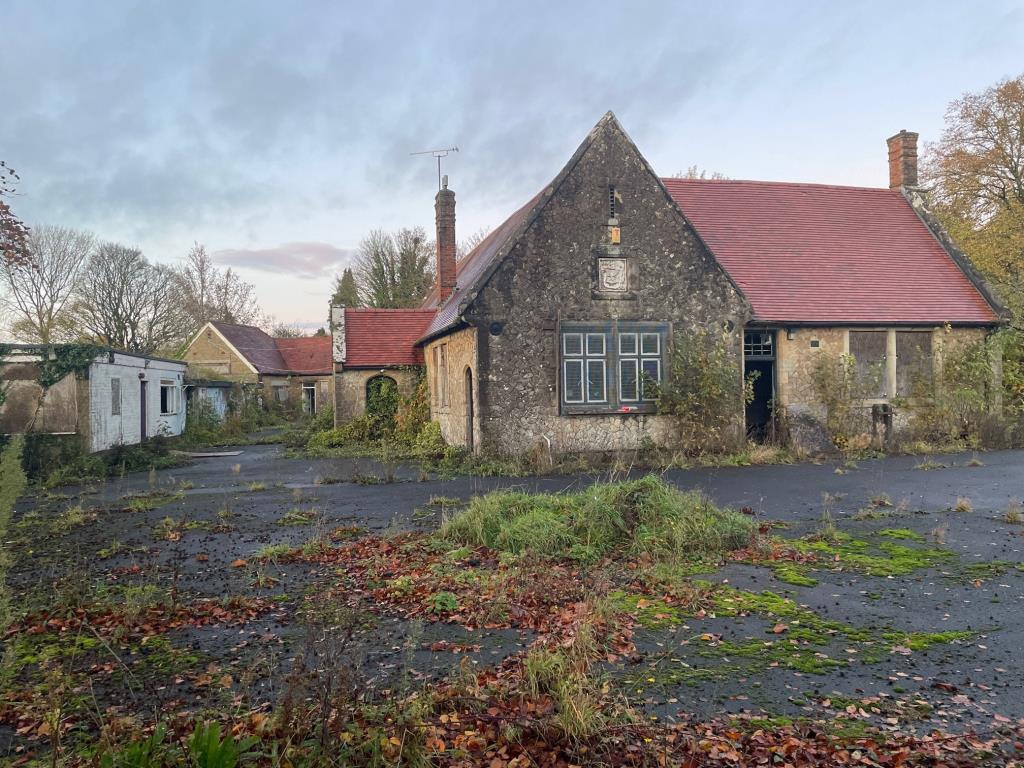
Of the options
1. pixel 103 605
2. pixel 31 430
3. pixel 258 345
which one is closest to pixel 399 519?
pixel 103 605

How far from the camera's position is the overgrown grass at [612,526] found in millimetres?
7844

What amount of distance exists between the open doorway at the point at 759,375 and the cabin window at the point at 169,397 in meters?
20.3

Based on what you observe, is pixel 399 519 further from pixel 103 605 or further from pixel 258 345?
pixel 258 345

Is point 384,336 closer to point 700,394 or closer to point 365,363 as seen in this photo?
point 365,363

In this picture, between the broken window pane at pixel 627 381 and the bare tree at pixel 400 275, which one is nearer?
the broken window pane at pixel 627 381

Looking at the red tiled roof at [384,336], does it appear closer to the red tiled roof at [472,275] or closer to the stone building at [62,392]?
the red tiled roof at [472,275]

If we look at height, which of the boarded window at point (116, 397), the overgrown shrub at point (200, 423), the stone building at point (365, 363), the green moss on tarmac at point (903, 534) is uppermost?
the stone building at point (365, 363)

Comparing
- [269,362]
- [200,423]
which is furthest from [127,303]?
[200,423]

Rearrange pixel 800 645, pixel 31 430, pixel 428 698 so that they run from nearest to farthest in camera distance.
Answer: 1. pixel 428 698
2. pixel 800 645
3. pixel 31 430

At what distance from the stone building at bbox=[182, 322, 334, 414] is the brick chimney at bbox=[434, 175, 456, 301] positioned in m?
18.0

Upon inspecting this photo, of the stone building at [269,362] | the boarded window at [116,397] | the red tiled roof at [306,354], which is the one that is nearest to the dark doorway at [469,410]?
→ the boarded window at [116,397]

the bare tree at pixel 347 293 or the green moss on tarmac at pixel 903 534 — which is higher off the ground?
the bare tree at pixel 347 293

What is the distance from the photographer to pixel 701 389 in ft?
53.9

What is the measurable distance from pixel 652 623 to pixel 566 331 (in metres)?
11.2
